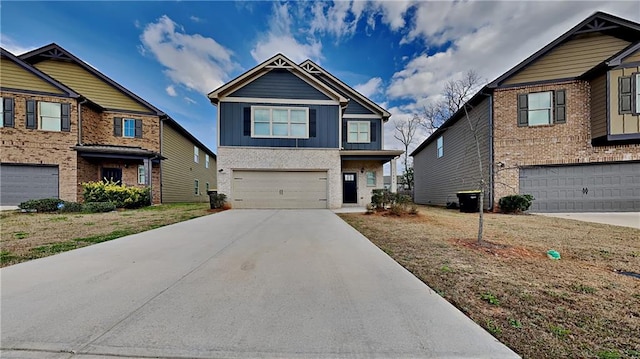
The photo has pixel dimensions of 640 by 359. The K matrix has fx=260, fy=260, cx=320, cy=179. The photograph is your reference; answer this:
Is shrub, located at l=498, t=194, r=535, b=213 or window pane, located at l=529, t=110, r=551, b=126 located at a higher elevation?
window pane, located at l=529, t=110, r=551, b=126

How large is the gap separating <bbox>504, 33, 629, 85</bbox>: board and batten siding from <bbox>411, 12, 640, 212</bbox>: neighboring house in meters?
0.03

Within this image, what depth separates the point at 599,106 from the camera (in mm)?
10797

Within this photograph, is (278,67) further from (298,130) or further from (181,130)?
(181,130)

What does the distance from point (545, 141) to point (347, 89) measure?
34.0 feet

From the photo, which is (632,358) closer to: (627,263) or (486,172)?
(627,263)

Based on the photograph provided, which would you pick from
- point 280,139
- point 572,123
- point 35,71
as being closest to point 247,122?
point 280,139

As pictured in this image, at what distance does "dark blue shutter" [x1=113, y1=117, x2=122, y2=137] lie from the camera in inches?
617

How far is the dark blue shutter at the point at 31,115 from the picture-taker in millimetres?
13023

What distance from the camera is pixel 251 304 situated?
2621mm

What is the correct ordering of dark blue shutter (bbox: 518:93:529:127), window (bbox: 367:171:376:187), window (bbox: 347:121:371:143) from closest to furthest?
dark blue shutter (bbox: 518:93:529:127) < window (bbox: 367:171:376:187) < window (bbox: 347:121:371:143)

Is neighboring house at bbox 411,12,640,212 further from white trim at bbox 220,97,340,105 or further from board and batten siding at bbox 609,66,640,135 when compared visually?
white trim at bbox 220,97,340,105

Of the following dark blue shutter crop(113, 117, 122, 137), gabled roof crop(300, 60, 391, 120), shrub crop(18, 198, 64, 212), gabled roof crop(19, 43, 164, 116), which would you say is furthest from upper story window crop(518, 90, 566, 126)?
dark blue shutter crop(113, 117, 122, 137)

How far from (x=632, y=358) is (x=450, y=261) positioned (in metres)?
2.30

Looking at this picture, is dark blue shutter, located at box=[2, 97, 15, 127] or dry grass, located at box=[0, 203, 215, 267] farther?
dark blue shutter, located at box=[2, 97, 15, 127]
